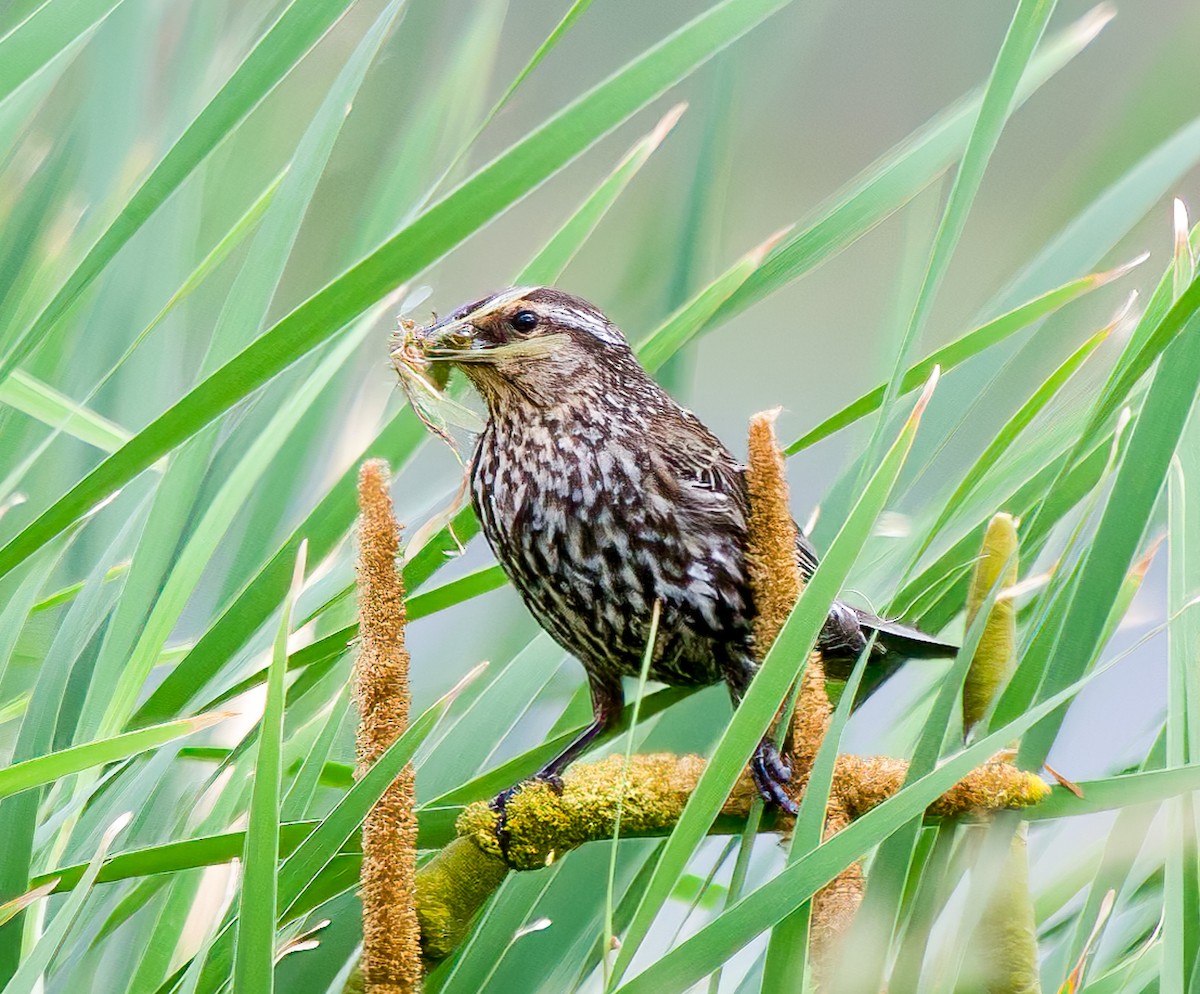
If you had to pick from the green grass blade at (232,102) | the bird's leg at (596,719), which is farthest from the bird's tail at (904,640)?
the green grass blade at (232,102)

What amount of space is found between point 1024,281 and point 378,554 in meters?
0.83

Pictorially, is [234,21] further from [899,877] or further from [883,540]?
[899,877]

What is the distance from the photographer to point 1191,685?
992 millimetres

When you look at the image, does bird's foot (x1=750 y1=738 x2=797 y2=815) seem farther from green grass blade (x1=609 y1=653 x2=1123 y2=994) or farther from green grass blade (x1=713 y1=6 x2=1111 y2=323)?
green grass blade (x1=713 y1=6 x2=1111 y2=323)

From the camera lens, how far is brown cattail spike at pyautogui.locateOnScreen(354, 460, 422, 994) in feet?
2.99

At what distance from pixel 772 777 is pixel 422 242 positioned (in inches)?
18.8

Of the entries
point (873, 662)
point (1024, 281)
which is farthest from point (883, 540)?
point (1024, 281)

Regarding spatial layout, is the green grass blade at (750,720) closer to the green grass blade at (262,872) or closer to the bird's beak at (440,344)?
the green grass blade at (262,872)

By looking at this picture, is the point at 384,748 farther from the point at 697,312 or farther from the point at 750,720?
the point at 697,312

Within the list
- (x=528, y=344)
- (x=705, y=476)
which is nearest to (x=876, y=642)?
(x=705, y=476)

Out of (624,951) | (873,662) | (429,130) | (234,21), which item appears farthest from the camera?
(234,21)

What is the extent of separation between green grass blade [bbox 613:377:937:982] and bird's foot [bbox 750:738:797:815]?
26cm

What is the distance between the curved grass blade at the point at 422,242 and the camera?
1000mm

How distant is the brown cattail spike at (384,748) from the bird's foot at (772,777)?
287mm
